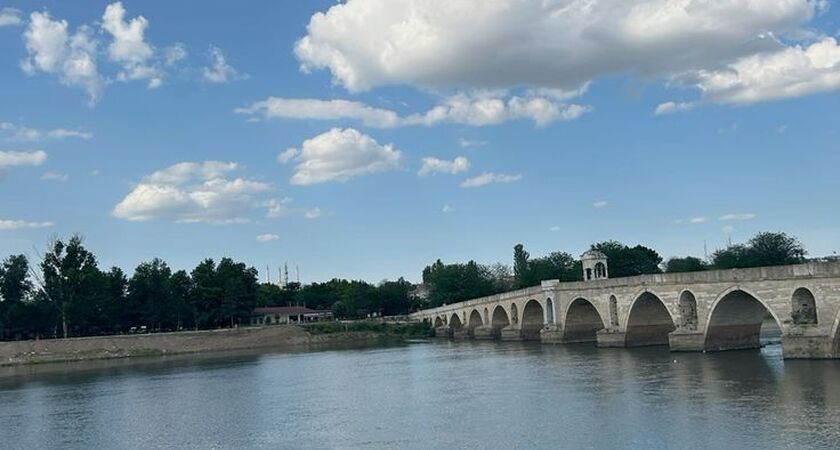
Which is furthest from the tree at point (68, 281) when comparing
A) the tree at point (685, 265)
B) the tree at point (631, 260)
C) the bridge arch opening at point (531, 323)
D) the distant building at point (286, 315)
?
the tree at point (685, 265)

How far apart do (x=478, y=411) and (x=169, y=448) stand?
1035 centimetres

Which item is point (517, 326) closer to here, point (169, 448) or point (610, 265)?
point (610, 265)

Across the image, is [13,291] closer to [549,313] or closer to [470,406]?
[549,313]

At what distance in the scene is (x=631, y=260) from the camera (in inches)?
3944

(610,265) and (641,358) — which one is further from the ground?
(610,265)

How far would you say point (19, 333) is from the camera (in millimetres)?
86625

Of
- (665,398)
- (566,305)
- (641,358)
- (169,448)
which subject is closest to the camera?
(169,448)

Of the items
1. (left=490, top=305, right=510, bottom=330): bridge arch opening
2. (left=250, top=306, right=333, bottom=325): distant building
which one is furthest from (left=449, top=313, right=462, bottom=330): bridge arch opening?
(left=250, top=306, right=333, bottom=325): distant building

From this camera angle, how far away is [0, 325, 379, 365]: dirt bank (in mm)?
72938

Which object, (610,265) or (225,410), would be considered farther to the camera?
(610,265)

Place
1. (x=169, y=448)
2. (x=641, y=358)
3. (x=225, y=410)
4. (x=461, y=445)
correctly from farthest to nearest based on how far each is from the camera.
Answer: (x=641, y=358), (x=225, y=410), (x=169, y=448), (x=461, y=445)

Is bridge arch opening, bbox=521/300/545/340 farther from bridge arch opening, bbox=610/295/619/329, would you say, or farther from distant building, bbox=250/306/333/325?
distant building, bbox=250/306/333/325

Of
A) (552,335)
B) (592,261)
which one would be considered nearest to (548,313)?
(552,335)

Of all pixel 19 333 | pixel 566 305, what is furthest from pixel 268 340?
pixel 566 305
